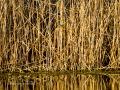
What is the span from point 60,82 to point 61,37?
2.73 ft

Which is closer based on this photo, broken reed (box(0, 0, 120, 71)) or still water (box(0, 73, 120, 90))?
still water (box(0, 73, 120, 90))

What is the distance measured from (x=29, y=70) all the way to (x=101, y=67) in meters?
1.07

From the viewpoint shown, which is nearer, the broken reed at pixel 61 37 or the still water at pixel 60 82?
the still water at pixel 60 82

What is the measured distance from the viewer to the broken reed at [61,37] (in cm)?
427

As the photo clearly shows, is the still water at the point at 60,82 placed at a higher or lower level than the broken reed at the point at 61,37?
lower

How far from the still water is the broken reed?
213 millimetres

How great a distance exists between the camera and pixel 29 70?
169 inches

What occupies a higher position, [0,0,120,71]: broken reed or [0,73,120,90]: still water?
[0,0,120,71]: broken reed

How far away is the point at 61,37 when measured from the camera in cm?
429

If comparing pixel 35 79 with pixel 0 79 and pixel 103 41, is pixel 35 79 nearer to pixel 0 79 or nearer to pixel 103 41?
pixel 0 79

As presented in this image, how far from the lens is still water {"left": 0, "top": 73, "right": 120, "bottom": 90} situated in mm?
3400

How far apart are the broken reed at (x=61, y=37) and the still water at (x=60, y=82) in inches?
8.4

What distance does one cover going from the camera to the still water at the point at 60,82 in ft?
11.2

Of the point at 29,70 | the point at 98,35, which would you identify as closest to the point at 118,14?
the point at 98,35
